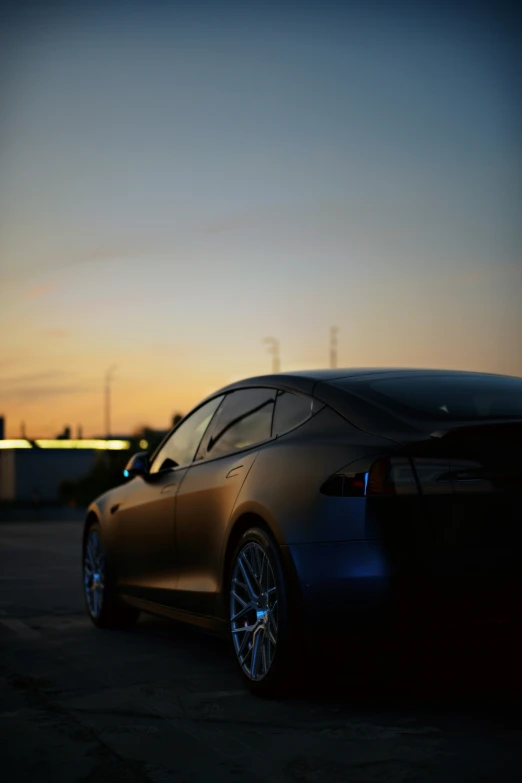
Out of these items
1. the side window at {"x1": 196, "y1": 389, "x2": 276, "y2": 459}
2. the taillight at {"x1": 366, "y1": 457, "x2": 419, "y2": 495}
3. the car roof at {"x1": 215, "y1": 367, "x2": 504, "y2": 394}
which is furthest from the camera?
the side window at {"x1": 196, "y1": 389, "x2": 276, "y2": 459}

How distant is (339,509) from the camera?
5293 mm

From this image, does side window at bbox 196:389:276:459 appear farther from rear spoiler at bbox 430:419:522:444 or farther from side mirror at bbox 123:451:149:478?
rear spoiler at bbox 430:419:522:444

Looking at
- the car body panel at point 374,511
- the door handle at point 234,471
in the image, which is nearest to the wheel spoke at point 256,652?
the car body panel at point 374,511

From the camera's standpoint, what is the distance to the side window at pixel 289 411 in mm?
6125

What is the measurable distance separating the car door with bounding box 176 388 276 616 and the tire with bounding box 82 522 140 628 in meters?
1.53

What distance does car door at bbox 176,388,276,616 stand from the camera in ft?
20.9

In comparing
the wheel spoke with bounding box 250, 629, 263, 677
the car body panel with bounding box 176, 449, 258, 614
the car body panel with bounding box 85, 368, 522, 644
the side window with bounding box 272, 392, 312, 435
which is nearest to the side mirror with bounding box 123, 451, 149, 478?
the car body panel with bounding box 176, 449, 258, 614

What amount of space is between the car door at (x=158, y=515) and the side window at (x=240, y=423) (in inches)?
7.5

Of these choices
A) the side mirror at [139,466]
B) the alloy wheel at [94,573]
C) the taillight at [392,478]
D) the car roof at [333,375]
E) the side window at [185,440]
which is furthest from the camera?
the alloy wheel at [94,573]

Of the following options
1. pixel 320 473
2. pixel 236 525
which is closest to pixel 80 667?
pixel 236 525

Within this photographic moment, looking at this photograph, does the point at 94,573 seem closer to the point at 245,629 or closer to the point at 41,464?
the point at 245,629

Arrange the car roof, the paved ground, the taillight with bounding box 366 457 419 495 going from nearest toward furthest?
the paved ground → the taillight with bounding box 366 457 419 495 → the car roof

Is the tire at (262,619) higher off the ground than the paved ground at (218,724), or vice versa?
the tire at (262,619)

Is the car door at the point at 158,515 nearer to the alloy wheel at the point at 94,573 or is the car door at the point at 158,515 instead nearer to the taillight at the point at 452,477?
the alloy wheel at the point at 94,573
